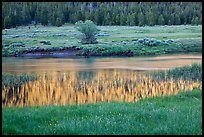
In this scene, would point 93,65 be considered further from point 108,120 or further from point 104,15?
point 104,15

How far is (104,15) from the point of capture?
120938mm

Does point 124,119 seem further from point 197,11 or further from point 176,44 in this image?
point 197,11

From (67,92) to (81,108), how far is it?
807 cm

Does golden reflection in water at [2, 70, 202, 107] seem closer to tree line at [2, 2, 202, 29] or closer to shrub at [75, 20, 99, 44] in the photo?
shrub at [75, 20, 99, 44]

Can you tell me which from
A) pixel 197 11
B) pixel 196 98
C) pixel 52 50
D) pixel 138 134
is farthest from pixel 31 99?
pixel 197 11

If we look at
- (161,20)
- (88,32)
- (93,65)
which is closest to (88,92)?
(93,65)

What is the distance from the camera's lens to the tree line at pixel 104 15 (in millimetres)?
118375

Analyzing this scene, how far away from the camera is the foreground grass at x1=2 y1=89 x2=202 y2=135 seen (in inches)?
468

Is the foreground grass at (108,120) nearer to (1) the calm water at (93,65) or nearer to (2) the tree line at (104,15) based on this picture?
(1) the calm water at (93,65)

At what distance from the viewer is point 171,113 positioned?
45.4 feet

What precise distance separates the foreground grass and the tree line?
102563 mm

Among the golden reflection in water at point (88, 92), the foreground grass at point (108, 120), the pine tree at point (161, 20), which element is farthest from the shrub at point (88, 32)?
the foreground grass at point (108, 120)

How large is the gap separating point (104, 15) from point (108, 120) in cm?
10950

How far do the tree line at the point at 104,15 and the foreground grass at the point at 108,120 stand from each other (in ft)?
336
